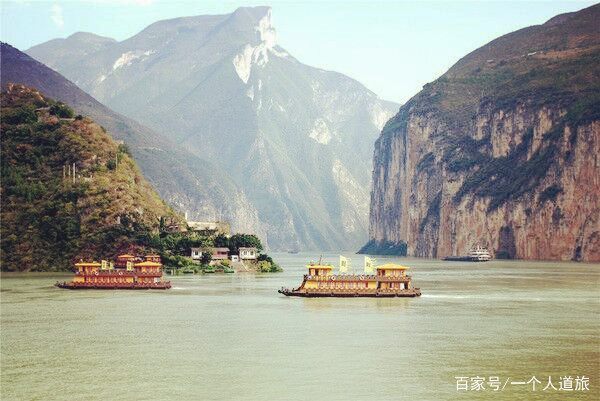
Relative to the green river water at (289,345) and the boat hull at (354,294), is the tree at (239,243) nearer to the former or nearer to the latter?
the green river water at (289,345)

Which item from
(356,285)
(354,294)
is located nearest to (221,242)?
(356,285)

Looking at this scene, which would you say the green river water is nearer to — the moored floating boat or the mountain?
the moored floating boat

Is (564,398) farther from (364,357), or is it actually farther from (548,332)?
(548,332)

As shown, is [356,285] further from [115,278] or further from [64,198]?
[64,198]

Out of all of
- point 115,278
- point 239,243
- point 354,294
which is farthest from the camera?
point 239,243

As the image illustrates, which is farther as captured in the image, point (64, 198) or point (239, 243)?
point (239, 243)

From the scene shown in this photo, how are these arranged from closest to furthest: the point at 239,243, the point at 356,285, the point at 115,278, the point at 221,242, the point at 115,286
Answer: the point at 356,285, the point at 115,286, the point at 115,278, the point at 239,243, the point at 221,242

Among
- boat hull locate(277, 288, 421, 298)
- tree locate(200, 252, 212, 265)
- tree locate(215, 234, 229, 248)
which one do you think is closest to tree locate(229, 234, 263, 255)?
tree locate(215, 234, 229, 248)
